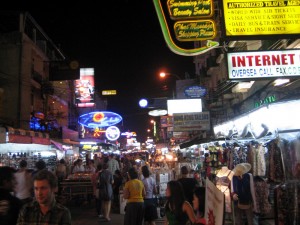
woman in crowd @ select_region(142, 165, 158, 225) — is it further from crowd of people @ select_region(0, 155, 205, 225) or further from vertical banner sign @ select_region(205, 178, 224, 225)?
vertical banner sign @ select_region(205, 178, 224, 225)

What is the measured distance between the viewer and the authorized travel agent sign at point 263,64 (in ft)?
26.8

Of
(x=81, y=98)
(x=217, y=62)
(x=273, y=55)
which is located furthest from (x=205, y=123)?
(x=81, y=98)

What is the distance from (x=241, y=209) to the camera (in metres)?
9.39

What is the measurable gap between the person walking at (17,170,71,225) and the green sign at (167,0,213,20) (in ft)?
23.2

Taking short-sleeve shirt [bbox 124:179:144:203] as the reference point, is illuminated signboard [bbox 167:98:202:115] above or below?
above

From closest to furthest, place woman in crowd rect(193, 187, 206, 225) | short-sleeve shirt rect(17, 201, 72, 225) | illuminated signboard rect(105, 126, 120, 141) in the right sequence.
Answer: short-sleeve shirt rect(17, 201, 72, 225) < woman in crowd rect(193, 187, 206, 225) < illuminated signboard rect(105, 126, 120, 141)

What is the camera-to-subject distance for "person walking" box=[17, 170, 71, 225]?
136 inches

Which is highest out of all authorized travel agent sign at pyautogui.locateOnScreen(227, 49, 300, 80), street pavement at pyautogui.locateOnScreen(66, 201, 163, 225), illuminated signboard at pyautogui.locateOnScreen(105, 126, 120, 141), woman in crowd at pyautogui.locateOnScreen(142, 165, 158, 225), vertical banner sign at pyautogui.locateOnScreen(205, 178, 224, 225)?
illuminated signboard at pyautogui.locateOnScreen(105, 126, 120, 141)

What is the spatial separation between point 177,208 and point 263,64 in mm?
4344

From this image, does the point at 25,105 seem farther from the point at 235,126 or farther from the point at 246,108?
the point at 235,126

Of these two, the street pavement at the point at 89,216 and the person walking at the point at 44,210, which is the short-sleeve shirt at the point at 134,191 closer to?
the street pavement at the point at 89,216

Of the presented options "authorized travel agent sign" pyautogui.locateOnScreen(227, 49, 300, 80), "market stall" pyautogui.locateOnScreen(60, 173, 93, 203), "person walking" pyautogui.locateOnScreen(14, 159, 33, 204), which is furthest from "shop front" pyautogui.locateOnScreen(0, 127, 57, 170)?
"authorized travel agent sign" pyautogui.locateOnScreen(227, 49, 300, 80)

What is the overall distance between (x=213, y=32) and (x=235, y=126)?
304cm

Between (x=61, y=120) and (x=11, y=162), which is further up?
(x=61, y=120)
